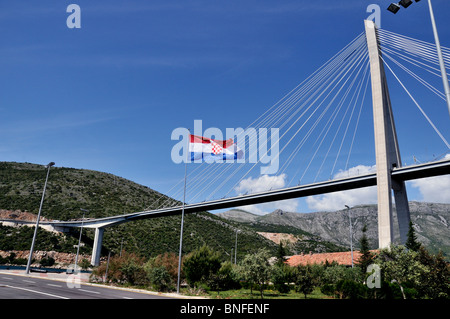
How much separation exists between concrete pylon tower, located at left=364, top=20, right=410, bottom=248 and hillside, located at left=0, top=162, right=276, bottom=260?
37381 mm

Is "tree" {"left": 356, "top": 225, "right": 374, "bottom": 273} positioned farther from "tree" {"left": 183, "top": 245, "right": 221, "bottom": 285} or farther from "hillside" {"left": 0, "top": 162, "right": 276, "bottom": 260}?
"tree" {"left": 183, "top": 245, "right": 221, "bottom": 285}

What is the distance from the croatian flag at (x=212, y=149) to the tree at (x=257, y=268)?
947 cm

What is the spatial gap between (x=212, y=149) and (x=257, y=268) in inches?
457

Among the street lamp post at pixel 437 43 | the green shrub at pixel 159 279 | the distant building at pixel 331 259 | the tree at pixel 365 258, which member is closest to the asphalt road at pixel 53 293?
the green shrub at pixel 159 279

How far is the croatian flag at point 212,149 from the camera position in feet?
93.0

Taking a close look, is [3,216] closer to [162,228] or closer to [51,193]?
[51,193]

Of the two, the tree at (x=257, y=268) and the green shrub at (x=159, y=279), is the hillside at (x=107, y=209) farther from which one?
the tree at (x=257, y=268)

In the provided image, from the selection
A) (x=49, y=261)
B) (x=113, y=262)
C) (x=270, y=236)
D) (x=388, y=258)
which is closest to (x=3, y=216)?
(x=49, y=261)

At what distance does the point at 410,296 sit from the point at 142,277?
2366 cm

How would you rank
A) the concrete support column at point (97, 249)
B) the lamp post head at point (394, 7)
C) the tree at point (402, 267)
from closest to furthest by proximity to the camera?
the lamp post head at point (394, 7) → the tree at point (402, 267) → the concrete support column at point (97, 249)

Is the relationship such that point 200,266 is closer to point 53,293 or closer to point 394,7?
point 53,293

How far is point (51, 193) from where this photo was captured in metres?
85.2

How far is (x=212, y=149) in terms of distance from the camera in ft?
93.8

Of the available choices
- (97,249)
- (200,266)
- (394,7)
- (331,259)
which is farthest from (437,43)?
(97,249)
